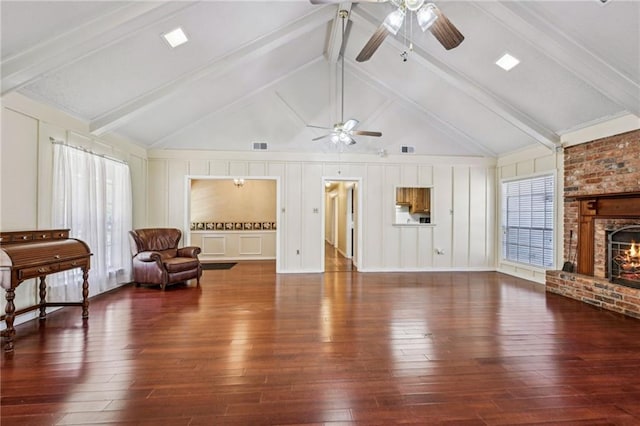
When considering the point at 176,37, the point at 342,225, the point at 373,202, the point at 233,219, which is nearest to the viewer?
the point at 176,37

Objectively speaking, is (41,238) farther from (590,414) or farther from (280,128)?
(590,414)

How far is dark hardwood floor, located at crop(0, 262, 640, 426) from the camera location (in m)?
1.86

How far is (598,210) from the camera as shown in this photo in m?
4.37

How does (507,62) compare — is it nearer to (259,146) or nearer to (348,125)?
(348,125)

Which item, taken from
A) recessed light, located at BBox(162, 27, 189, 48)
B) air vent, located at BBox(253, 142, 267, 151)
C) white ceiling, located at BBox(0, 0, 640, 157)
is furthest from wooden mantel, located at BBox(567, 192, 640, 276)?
recessed light, located at BBox(162, 27, 189, 48)

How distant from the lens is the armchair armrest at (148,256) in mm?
4961

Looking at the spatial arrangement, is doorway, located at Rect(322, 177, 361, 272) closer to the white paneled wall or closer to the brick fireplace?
the white paneled wall

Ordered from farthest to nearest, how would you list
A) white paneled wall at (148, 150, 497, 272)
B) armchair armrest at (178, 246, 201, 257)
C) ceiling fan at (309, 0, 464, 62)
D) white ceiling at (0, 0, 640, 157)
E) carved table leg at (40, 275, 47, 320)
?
white paneled wall at (148, 150, 497, 272) → armchair armrest at (178, 246, 201, 257) → carved table leg at (40, 275, 47, 320) → white ceiling at (0, 0, 640, 157) → ceiling fan at (309, 0, 464, 62)

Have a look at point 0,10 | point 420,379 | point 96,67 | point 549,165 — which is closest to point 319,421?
point 420,379

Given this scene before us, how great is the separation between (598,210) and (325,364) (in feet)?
15.6

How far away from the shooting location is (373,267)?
652 cm

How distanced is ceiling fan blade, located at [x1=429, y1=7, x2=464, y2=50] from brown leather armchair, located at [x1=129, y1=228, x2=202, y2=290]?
5.00 m

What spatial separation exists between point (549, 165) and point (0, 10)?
7.60m

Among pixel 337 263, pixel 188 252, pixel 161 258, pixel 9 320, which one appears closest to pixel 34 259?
pixel 9 320
